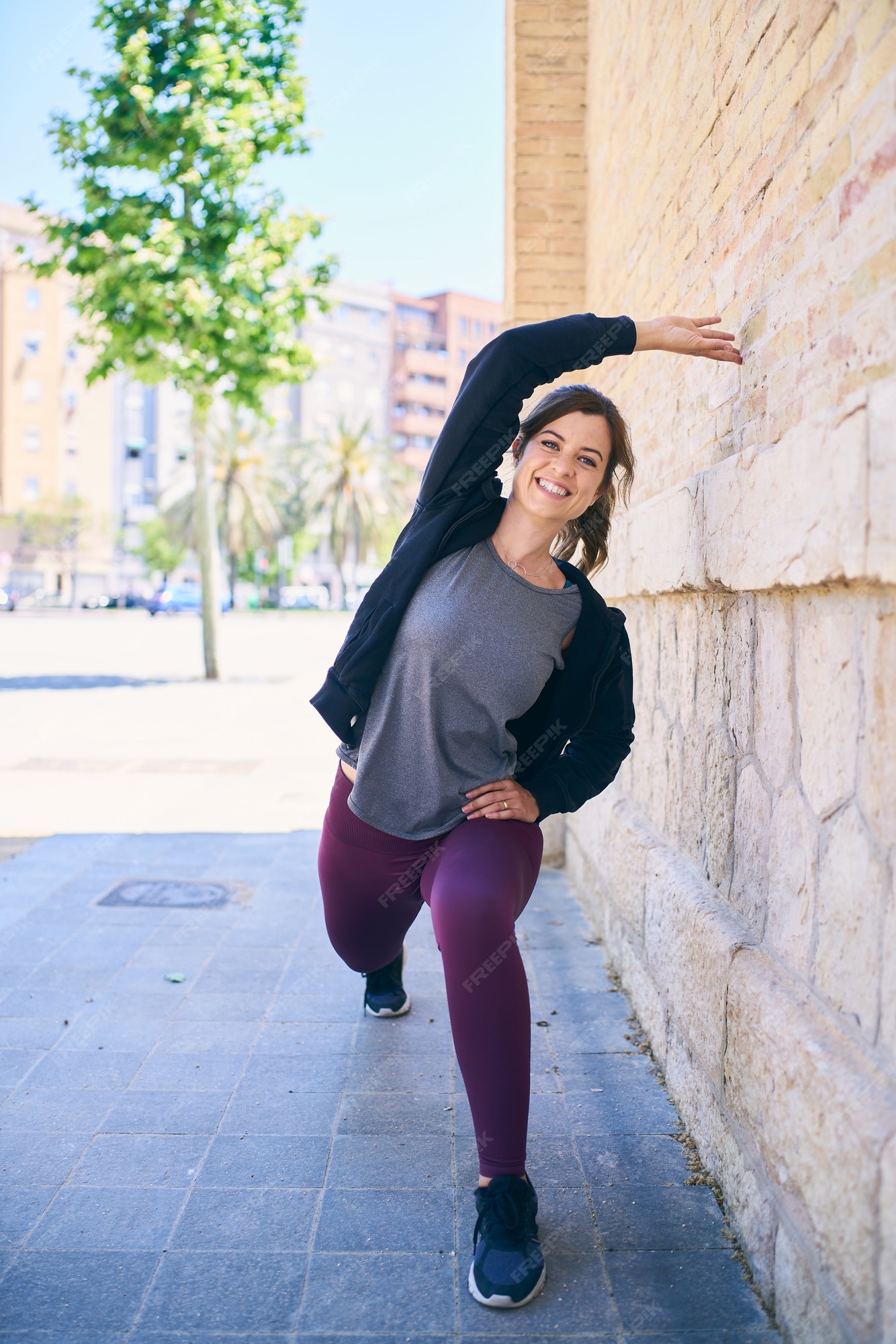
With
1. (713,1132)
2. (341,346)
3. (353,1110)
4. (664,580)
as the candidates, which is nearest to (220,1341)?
(353,1110)

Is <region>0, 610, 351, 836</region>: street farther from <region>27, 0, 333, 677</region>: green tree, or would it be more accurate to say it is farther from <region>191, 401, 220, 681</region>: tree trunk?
<region>27, 0, 333, 677</region>: green tree

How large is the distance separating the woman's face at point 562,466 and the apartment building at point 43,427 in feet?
224

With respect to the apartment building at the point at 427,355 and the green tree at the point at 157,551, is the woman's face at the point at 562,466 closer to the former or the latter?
the green tree at the point at 157,551

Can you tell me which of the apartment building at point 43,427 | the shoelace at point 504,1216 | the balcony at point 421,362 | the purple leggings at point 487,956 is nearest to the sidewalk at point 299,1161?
the shoelace at point 504,1216

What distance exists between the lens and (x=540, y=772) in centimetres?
292

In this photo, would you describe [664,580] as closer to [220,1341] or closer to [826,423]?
[826,423]

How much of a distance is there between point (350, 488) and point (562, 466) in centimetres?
5416

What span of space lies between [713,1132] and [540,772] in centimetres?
102

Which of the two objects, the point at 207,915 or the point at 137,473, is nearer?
the point at 207,915

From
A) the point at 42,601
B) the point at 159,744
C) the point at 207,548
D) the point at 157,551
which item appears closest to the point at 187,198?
the point at 207,548

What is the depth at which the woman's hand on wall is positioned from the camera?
9.43 ft

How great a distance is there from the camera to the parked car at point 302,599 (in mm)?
64812

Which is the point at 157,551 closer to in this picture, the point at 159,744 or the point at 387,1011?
the point at 159,744

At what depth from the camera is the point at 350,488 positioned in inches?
2205
